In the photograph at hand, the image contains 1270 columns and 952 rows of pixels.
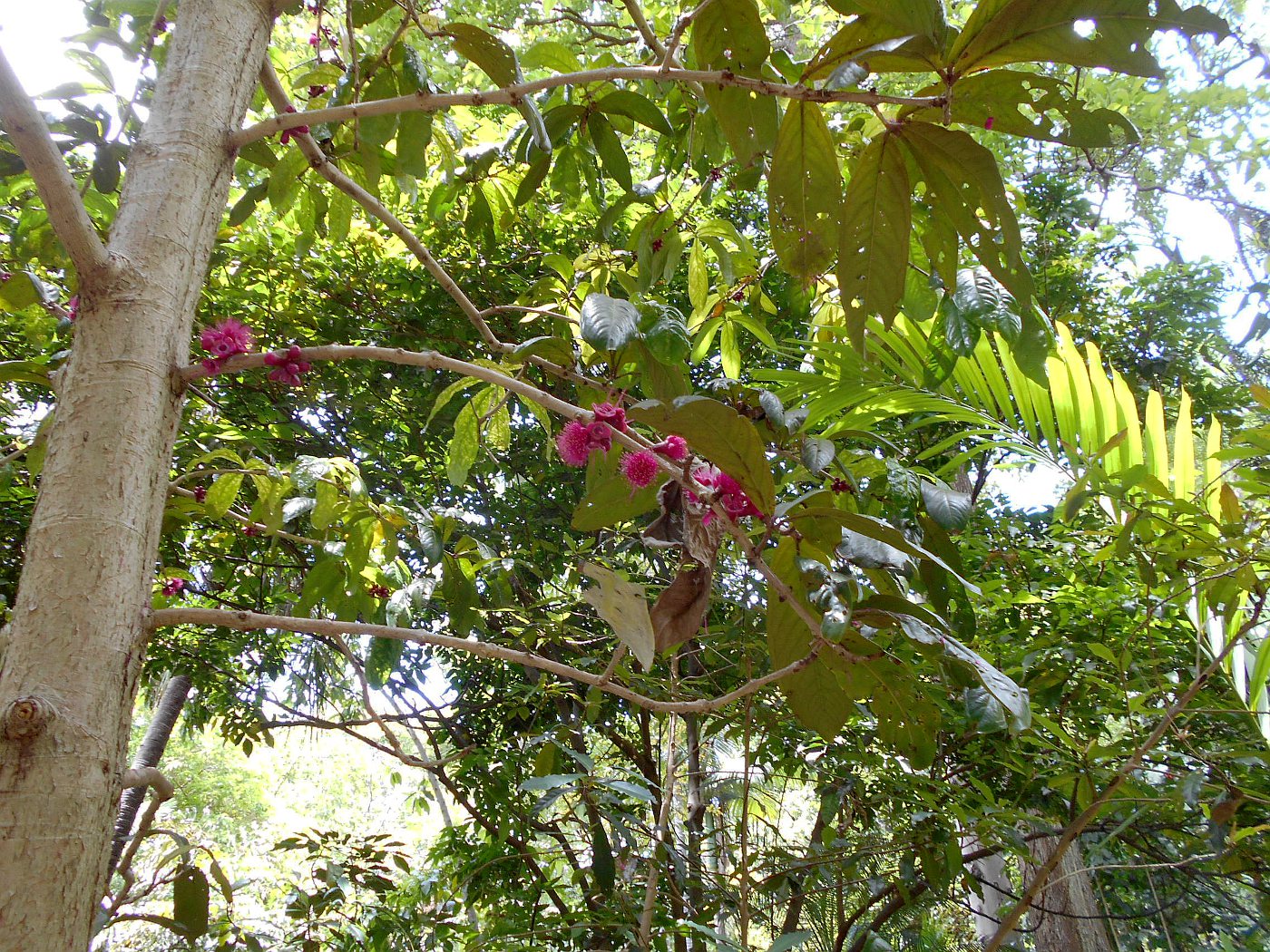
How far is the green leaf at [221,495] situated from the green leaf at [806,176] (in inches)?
30.1

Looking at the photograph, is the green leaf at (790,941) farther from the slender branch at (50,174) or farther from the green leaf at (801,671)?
the slender branch at (50,174)

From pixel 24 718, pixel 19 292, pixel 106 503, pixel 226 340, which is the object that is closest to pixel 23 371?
pixel 19 292

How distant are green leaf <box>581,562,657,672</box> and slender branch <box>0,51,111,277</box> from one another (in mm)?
411

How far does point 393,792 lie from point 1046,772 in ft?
27.7

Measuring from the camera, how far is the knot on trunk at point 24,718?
0.43 m

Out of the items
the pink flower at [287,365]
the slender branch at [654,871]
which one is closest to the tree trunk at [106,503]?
the pink flower at [287,365]

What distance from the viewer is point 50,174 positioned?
1.74 feet

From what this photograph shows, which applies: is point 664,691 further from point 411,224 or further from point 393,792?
point 393,792

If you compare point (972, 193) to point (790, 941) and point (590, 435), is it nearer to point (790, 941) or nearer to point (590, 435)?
point (590, 435)

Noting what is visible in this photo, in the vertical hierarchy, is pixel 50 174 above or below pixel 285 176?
below

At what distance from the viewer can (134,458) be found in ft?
1.74

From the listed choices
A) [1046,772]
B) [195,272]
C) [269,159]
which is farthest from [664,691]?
[195,272]

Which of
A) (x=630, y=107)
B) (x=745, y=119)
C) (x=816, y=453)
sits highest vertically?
(x=630, y=107)

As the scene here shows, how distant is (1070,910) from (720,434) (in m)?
2.36
